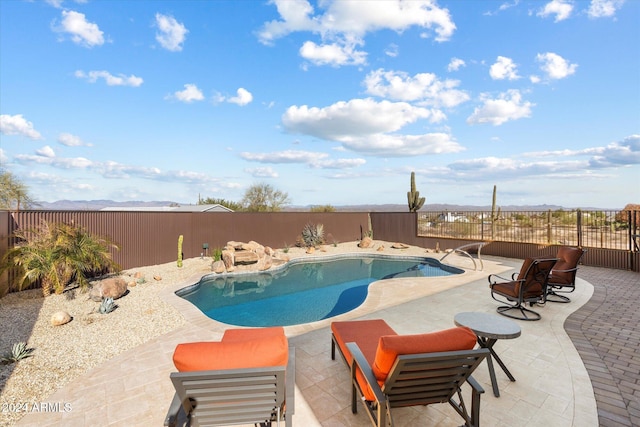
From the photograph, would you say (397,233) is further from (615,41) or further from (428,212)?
(615,41)

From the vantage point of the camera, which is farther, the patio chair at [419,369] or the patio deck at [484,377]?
the patio deck at [484,377]

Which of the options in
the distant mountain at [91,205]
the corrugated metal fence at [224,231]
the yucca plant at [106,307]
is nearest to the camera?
the yucca plant at [106,307]

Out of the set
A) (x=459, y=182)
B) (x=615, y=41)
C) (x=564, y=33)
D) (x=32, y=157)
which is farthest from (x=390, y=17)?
(x=32, y=157)

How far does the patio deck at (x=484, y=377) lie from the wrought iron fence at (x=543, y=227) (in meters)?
5.08

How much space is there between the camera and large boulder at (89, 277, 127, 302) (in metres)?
6.15

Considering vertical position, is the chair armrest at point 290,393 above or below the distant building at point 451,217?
below

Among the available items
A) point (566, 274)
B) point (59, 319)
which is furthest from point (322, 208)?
point (59, 319)

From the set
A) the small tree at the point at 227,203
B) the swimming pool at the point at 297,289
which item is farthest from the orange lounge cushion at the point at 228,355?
the small tree at the point at 227,203

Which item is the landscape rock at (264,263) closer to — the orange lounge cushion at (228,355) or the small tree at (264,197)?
the orange lounge cushion at (228,355)

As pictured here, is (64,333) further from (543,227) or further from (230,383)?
(543,227)

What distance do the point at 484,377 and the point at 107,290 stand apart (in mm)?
7337

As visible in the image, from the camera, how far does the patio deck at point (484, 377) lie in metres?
2.49

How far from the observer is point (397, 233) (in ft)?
51.3

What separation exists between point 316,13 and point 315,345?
10.9m
